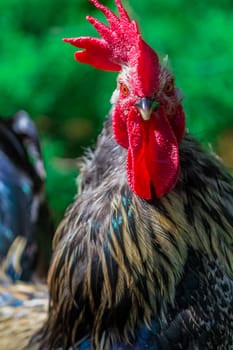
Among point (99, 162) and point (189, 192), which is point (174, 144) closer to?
point (189, 192)

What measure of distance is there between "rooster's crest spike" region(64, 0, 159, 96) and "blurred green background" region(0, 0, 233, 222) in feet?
5.15

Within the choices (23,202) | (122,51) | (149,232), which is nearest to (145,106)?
(122,51)

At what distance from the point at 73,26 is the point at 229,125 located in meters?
1.02

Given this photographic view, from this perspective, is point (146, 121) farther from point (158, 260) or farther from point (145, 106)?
point (158, 260)

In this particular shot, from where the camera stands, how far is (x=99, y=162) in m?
2.24

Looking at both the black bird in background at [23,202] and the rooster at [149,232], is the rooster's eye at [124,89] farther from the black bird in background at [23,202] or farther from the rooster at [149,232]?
the black bird in background at [23,202]

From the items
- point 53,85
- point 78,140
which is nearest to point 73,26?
point 53,85

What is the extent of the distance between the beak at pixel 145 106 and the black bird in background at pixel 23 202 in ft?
3.28

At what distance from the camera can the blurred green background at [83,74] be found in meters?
3.76

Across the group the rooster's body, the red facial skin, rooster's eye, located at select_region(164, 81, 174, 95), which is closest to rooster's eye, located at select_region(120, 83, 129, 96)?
the red facial skin

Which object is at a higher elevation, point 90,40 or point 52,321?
point 90,40

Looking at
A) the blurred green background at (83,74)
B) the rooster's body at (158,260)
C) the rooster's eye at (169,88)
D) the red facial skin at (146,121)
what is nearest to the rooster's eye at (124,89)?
the red facial skin at (146,121)

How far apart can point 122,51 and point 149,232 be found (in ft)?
1.73

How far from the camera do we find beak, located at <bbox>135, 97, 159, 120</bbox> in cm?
184
